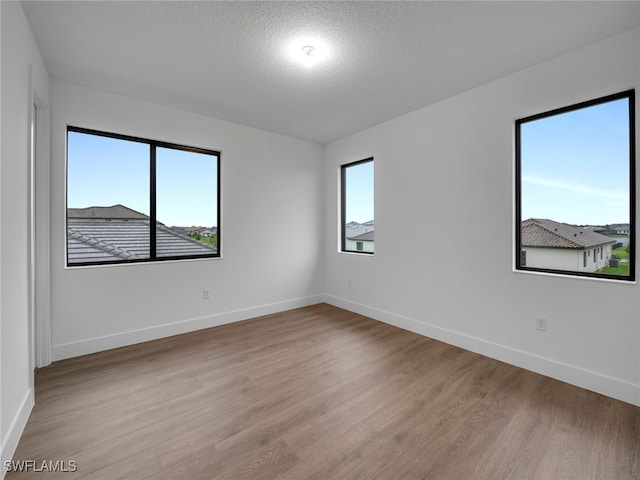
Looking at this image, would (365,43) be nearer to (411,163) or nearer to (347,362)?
(411,163)

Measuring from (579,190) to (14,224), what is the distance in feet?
13.4

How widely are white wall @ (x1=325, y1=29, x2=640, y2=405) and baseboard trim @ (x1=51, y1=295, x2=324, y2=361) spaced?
124cm

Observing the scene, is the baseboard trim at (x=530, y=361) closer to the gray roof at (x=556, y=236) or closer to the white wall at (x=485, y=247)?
the white wall at (x=485, y=247)

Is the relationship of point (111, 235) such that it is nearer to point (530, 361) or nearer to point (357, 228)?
point (357, 228)

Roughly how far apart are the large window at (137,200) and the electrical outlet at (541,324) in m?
3.56

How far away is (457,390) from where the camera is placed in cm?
227

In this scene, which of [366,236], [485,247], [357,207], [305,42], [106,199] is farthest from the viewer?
[357,207]

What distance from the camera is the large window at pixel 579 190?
2.21 meters

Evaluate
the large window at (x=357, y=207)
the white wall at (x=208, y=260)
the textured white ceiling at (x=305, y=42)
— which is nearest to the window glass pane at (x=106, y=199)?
the white wall at (x=208, y=260)

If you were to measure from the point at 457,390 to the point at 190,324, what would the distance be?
295 cm

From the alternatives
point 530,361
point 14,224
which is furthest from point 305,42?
point 530,361

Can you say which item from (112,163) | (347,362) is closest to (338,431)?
(347,362)

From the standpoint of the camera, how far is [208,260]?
3.72 m

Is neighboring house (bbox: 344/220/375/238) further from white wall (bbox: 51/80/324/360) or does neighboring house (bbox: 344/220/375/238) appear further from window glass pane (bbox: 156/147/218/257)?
window glass pane (bbox: 156/147/218/257)
